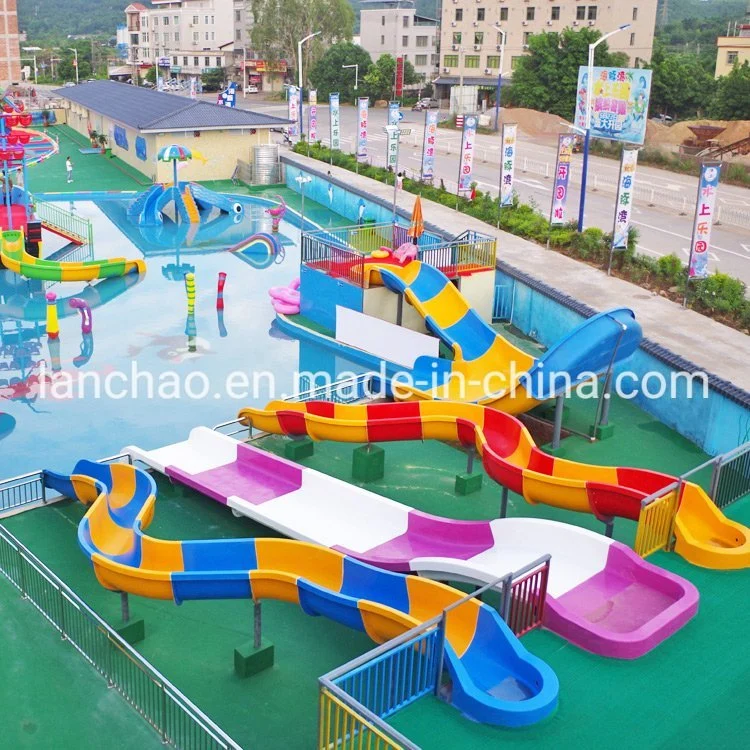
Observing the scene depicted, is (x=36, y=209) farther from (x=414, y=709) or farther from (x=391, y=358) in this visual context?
(x=414, y=709)

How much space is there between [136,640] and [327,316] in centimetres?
1383

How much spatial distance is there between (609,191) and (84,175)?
25219 mm

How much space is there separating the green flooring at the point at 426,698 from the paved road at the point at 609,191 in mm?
16898

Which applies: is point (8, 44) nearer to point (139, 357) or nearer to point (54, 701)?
point (139, 357)

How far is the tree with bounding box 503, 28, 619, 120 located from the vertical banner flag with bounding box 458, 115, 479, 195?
118 feet

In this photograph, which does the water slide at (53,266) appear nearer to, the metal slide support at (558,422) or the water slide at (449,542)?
the water slide at (449,542)

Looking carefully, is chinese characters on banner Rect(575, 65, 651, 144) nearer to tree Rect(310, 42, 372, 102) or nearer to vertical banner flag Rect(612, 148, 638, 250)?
vertical banner flag Rect(612, 148, 638, 250)

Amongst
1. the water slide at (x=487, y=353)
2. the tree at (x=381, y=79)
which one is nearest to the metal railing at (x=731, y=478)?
the water slide at (x=487, y=353)

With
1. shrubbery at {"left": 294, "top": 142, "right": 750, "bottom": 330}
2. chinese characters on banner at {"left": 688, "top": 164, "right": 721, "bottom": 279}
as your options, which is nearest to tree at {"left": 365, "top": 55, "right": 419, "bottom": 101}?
shrubbery at {"left": 294, "top": 142, "right": 750, "bottom": 330}

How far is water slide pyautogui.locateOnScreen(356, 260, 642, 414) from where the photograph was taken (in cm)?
1764

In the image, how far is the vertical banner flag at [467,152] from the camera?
118 ft

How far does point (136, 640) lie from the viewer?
12180mm

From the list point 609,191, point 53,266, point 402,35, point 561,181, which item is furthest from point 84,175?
point 402,35

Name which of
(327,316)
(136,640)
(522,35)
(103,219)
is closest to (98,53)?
(522,35)
